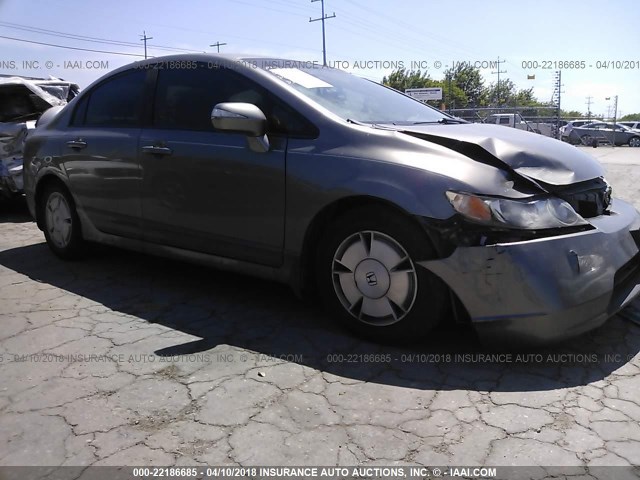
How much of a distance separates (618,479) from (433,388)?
0.84 m

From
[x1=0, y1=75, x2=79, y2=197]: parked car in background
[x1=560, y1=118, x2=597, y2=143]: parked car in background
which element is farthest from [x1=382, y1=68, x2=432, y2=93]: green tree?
[x1=0, y1=75, x2=79, y2=197]: parked car in background

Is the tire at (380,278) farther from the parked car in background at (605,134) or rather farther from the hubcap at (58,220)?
the parked car in background at (605,134)

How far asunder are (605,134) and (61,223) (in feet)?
108

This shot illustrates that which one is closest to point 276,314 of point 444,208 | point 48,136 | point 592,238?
point 444,208

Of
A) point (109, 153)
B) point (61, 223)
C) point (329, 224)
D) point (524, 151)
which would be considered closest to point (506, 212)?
point (524, 151)

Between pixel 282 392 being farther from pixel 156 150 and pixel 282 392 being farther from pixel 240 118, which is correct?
pixel 156 150

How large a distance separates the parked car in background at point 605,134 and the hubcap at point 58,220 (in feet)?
103

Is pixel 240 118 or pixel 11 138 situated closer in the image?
pixel 240 118

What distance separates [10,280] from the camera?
443 cm

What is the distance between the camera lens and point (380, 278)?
2861 mm

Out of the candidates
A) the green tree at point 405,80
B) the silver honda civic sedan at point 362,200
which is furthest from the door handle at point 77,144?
the green tree at point 405,80

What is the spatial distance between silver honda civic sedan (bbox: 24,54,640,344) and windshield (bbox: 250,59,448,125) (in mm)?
17

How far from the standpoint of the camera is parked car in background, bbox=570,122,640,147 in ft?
100

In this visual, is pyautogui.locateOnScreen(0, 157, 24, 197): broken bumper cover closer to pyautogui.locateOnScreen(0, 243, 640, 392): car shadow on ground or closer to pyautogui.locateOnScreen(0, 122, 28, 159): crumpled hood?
pyautogui.locateOnScreen(0, 122, 28, 159): crumpled hood
